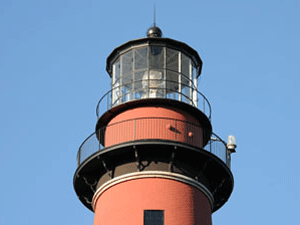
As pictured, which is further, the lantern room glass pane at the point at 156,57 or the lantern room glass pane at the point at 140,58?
the lantern room glass pane at the point at 140,58

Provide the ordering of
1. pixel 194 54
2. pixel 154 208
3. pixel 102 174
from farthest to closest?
1. pixel 194 54
2. pixel 102 174
3. pixel 154 208

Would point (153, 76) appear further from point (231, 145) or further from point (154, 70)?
point (231, 145)

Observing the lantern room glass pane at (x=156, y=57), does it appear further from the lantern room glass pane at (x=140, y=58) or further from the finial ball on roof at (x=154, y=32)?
the finial ball on roof at (x=154, y=32)

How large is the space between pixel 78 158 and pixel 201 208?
4967 millimetres

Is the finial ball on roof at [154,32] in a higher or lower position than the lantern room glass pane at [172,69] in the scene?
higher

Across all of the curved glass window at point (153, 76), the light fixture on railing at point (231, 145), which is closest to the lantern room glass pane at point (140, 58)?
the curved glass window at point (153, 76)

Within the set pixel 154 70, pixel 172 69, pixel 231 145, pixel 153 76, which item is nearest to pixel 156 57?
pixel 154 70

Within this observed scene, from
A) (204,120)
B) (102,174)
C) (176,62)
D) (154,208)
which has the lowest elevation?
(154,208)

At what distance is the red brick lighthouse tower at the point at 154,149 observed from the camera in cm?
2756

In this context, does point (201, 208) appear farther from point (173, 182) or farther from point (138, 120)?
point (138, 120)

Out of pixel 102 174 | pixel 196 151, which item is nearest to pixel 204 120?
pixel 196 151

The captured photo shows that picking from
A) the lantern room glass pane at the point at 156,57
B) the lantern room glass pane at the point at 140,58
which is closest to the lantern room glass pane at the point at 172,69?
the lantern room glass pane at the point at 156,57

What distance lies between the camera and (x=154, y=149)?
28.1 meters

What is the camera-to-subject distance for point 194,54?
31422 mm
